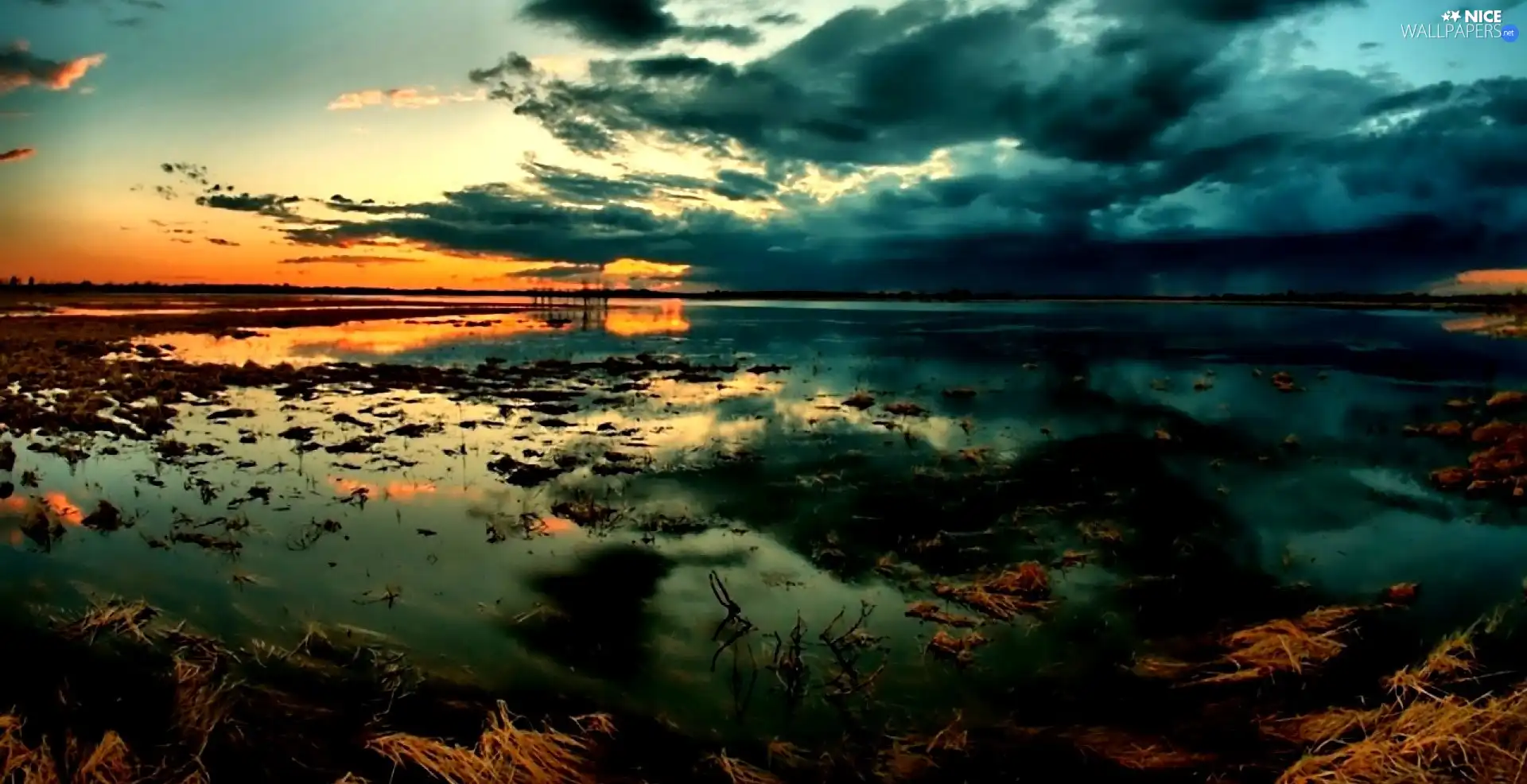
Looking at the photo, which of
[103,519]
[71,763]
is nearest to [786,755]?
[71,763]

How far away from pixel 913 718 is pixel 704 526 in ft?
23.5

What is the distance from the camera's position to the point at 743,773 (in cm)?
745

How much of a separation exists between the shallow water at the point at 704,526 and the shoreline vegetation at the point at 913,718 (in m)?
0.35

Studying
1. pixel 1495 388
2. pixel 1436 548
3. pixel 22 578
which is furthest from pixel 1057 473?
pixel 1495 388

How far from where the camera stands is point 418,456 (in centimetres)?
2000

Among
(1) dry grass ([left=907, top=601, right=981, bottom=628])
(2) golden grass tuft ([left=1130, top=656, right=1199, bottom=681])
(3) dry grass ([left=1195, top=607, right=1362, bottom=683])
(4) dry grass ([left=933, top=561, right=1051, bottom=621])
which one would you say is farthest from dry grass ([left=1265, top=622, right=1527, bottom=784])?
(1) dry grass ([left=907, top=601, right=981, bottom=628])

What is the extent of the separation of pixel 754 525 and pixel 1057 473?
8.51m

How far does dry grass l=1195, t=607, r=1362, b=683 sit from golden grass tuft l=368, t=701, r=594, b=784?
7231 millimetres

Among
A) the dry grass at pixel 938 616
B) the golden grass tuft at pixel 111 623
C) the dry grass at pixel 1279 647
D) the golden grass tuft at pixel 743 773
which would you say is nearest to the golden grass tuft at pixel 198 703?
the golden grass tuft at pixel 111 623

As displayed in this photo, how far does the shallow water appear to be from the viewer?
1012 cm

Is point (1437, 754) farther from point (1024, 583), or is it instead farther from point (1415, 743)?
point (1024, 583)

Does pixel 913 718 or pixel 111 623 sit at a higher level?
pixel 111 623

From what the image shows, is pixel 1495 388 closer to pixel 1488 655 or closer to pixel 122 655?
pixel 1488 655

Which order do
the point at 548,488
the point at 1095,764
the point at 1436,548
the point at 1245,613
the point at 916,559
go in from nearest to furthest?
the point at 1095,764, the point at 1245,613, the point at 916,559, the point at 1436,548, the point at 548,488
